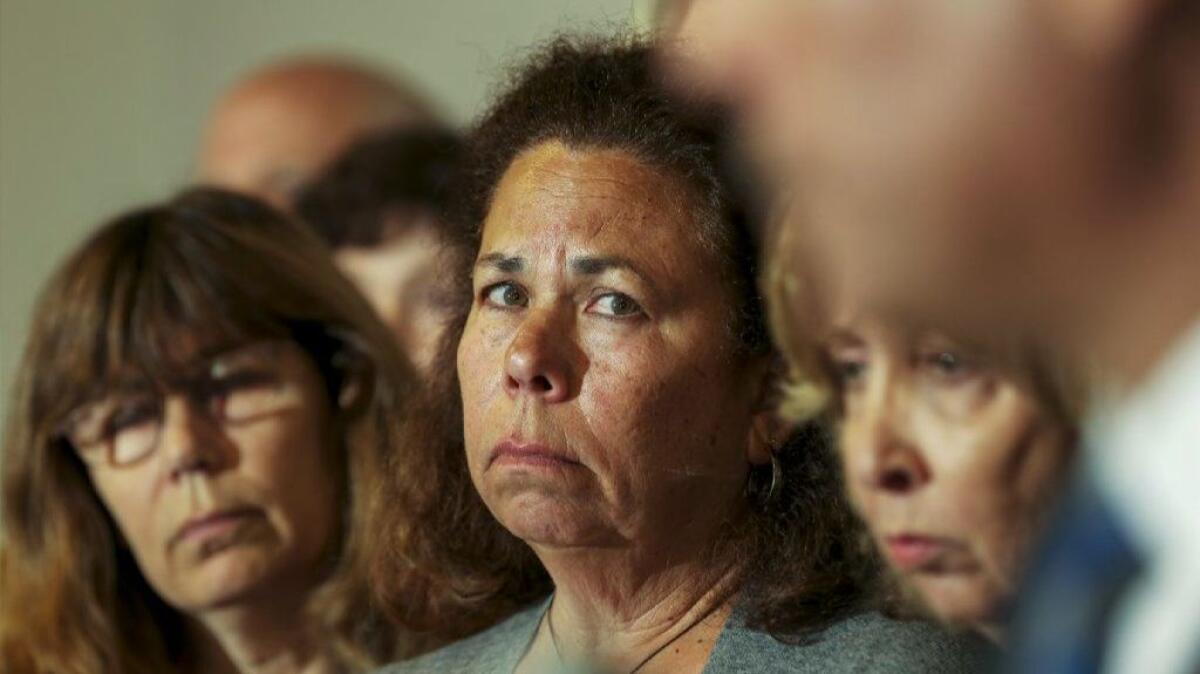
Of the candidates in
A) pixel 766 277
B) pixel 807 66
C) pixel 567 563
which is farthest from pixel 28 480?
pixel 807 66

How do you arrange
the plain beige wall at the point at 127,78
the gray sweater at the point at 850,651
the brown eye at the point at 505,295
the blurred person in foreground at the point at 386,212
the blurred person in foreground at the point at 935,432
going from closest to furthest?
1. the blurred person in foreground at the point at 935,432
2. the gray sweater at the point at 850,651
3. the brown eye at the point at 505,295
4. the blurred person in foreground at the point at 386,212
5. the plain beige wall at the point at 127,78

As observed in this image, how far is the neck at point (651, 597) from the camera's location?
1.03 m

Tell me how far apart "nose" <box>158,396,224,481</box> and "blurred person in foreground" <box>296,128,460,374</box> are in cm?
34

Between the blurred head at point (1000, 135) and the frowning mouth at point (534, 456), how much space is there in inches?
11.9

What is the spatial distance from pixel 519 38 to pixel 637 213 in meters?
0.37

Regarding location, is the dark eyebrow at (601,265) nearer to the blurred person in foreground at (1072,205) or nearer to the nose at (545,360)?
the nose at (545,360)

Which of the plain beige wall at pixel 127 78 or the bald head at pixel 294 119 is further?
the plain beige wall at pixel 127 78

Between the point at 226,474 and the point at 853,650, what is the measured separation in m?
0.57

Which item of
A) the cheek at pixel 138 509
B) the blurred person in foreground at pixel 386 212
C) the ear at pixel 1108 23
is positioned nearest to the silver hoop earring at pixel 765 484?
the ear at pixel 1108 23

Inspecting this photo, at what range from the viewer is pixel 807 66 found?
67cm

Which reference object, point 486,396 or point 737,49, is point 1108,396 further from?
point 486,396

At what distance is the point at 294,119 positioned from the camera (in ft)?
7.16

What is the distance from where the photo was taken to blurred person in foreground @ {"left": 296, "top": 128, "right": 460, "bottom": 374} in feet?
6.05

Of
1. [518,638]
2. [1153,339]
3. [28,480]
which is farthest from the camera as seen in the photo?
[28,480]
